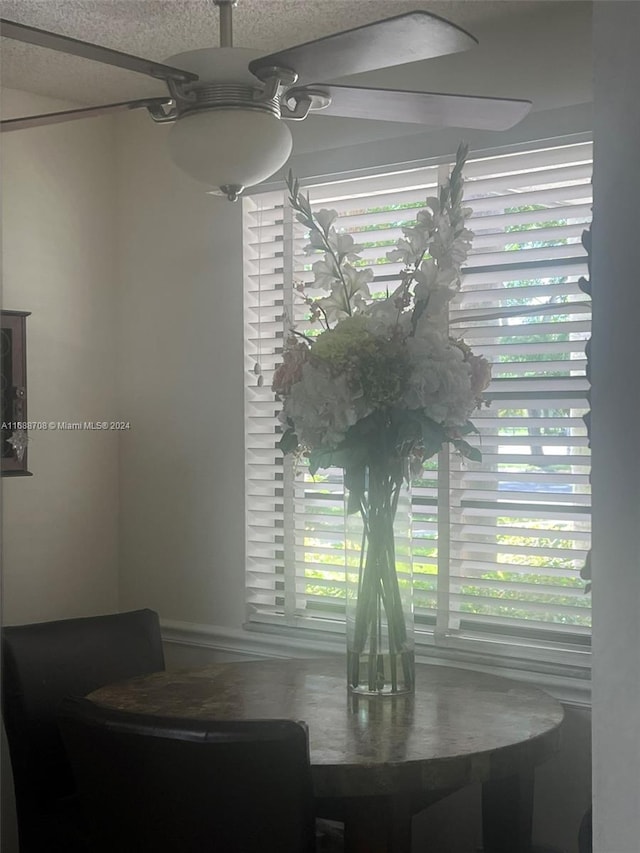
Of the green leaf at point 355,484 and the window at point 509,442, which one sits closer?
the green leaf at point 355,484

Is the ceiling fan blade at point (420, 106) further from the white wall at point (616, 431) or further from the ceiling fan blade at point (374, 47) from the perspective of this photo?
the white wall at point (616, 431)

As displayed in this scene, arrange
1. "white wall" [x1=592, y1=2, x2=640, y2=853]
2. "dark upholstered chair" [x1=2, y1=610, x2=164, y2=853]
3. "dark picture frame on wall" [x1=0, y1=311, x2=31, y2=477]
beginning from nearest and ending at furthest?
1. "white wall" [x1=592, y1=2, x2=640, y2=853]
2. "dark upholstered chair" [x1=2, y1=610, x2=164, y2=853]
3. "dark picture frame on wall" [x1=0, y1=311, x2=31, y2=477]

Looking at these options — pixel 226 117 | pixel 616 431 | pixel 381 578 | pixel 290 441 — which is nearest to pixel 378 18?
pixel 226 117

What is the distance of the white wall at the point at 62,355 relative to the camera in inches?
113

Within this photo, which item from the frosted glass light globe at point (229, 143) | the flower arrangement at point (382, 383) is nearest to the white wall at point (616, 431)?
the frosted glass light globe at point (229, 143)

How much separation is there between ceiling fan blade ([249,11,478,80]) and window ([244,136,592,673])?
3.35 feet

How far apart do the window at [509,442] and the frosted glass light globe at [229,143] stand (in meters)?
0.84

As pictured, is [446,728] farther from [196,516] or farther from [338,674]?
[196,516]

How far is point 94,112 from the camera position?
174 cm

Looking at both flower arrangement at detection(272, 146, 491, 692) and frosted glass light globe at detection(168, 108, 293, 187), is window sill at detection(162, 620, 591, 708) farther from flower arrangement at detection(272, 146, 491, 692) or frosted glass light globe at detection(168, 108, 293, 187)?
frosted glass light globe at detection(168, 108, 293, 187)

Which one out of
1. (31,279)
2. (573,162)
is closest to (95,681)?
(31,279)

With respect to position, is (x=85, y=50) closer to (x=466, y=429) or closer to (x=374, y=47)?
(x=374, y=47)

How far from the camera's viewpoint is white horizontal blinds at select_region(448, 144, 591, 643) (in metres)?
2.30


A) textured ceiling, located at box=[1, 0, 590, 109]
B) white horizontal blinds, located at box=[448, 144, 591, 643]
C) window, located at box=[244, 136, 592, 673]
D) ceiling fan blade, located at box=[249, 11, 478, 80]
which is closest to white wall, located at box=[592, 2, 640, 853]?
ceiling fan blade, located at box=[249, 11, 478, 80]
